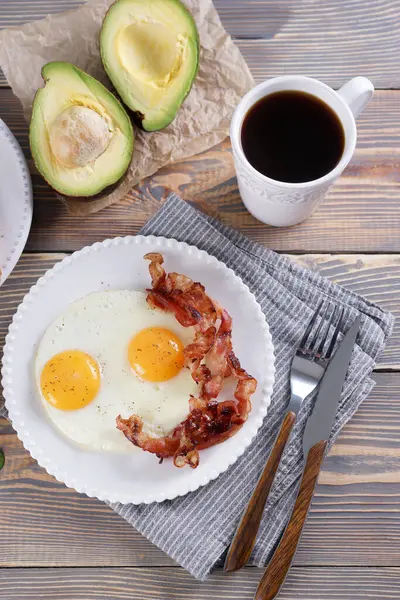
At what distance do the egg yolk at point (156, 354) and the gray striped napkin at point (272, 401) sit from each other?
0.66 feet

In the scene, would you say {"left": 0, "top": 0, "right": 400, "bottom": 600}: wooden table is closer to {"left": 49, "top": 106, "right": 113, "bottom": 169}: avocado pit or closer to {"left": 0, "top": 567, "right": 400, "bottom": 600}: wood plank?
{"left": 0, "top": 567, "right": 400, "bottom": 600}: wood plank

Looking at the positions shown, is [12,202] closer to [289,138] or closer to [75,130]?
[75,130]

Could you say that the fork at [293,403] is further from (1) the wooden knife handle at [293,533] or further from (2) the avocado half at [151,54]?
(2) the avocado half at [151,54]

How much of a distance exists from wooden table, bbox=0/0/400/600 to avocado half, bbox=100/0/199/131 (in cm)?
20

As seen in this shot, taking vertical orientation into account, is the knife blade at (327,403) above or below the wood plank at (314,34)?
below

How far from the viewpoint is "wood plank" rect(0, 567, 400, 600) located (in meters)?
1.31

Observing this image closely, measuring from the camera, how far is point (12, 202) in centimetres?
131

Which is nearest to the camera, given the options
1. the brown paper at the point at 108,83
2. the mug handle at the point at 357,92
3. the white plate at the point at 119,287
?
the mug handle at the point at 357,92

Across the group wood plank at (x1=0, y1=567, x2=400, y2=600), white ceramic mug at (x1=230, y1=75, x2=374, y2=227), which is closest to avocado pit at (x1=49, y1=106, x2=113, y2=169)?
white ceramic mug at (x1=230, y1=75, x2=374, y2=227)

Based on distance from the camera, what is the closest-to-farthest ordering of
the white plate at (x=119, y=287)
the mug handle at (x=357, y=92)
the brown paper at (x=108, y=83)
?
the mug handle at (x=357, y=92) < the white plate at (x=119, y=287) < the brown paper at (x=108, y=83)

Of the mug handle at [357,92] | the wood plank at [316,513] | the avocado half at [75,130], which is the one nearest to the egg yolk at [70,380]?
the wood plank at [316,513]

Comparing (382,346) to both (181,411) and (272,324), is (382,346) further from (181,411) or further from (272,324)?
(181,411)

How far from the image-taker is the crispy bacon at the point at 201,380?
1205mm

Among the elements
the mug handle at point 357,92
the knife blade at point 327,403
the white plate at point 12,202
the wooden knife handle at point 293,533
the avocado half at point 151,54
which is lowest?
the wooden knife handle at point 293,533
